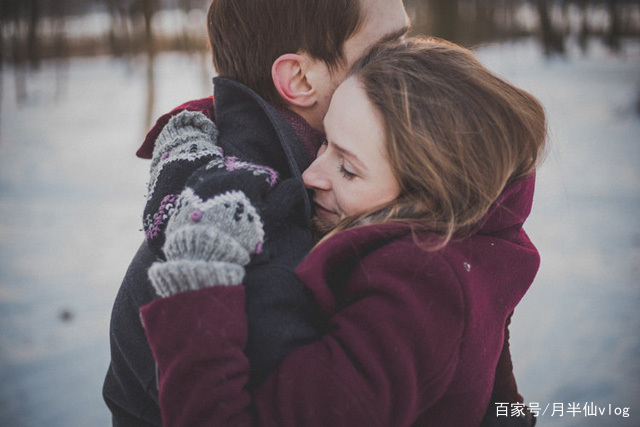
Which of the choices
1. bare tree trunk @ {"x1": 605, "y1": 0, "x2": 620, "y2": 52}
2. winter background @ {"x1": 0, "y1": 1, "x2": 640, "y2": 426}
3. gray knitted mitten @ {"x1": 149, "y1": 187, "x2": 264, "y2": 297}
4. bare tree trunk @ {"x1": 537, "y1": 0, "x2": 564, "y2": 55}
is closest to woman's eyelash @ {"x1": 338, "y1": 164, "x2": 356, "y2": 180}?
gray knitted mitten @ {"x1": 149, "y1": 187, "x2": 264, "y2": 297}

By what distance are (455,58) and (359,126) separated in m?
0.31

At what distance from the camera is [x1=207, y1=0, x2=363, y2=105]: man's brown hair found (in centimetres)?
139

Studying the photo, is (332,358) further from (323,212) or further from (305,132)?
(305,132)

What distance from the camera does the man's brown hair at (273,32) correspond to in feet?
4.56

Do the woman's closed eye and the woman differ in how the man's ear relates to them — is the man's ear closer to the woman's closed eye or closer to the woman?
the woman

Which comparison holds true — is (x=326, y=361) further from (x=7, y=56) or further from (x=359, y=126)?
(x=7, y=56)

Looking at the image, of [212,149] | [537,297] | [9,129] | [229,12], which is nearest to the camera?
[212,149]

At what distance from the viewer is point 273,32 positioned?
143cm

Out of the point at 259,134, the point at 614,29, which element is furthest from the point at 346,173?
the point at 614,29

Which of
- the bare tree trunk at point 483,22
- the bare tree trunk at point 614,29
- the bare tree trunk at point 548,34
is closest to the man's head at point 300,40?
the bare tree trunk at point 548,34

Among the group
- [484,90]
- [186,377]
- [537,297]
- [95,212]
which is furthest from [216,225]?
[95,212]

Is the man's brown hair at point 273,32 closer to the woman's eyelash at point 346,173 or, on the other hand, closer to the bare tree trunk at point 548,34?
the woman's eyelash at point 346,173

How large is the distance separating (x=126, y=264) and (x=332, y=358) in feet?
15.3

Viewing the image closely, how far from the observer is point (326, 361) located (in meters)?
0.96
